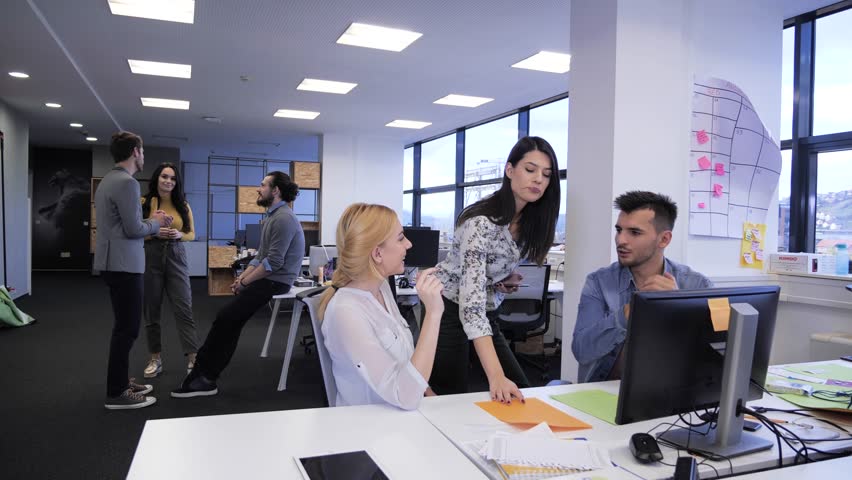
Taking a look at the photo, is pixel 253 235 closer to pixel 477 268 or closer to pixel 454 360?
pixel 454 360

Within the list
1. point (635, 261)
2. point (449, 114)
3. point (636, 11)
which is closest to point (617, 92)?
point (636, 11)

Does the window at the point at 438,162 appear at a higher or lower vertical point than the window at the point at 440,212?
higher

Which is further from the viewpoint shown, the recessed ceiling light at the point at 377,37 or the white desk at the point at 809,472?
the recessed ceiling light at the point at 377,37

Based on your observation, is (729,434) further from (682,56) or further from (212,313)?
(212,313)

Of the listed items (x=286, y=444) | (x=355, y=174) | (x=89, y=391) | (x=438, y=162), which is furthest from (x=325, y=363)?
(x=438, y=162)

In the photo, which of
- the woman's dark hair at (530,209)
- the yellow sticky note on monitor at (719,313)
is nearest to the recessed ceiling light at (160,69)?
the woman's dark hair at (530,209)

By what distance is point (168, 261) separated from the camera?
12.4ft

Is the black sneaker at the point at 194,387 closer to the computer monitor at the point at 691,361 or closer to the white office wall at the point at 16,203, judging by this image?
the computer monitor at the point at 691,361

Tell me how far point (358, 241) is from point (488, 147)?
7161mm

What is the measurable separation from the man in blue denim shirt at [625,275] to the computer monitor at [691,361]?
0.53 meters

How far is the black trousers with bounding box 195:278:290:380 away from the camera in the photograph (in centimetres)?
351

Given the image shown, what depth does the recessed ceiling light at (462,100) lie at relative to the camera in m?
7.00

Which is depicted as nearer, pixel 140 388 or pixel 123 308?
pixel 123 308

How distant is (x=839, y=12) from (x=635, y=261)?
358 centimetres
